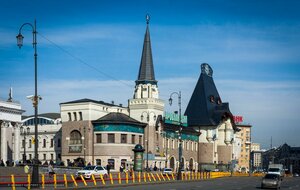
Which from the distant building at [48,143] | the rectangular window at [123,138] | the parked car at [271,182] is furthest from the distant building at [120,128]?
the parked car at [271,182]

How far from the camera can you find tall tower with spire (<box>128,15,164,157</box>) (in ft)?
324

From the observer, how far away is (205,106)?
12912 centimetres

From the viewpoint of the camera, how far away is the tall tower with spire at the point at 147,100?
98688 mm

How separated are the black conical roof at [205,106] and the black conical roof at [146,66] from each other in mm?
29090

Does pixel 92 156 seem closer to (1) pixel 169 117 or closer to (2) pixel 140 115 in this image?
(2) pixel 140 115

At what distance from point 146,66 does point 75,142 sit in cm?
2006

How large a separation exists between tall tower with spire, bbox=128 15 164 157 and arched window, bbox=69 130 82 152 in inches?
461

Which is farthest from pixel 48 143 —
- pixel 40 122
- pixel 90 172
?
pixel 90 172

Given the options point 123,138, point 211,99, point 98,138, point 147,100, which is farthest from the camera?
point 211,99

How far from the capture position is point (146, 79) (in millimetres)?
100312

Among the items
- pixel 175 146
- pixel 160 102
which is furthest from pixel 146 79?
pixel 175 146

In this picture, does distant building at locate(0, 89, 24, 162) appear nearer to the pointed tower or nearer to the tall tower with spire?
the tall tower with spire

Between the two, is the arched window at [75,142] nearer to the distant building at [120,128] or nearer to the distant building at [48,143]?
the distant building at [120,128]

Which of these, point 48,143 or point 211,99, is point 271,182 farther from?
point 211,99
